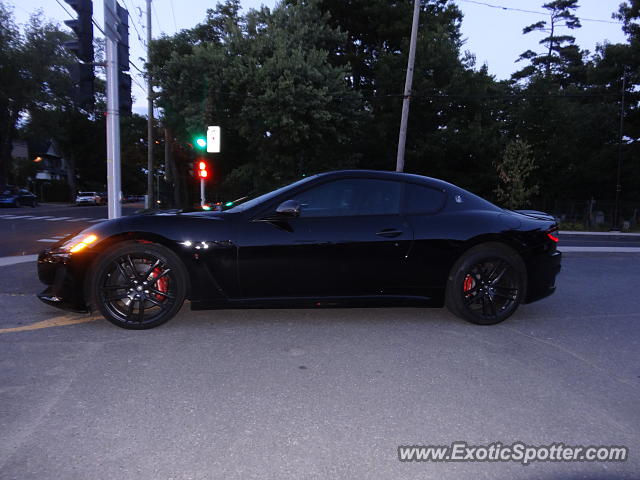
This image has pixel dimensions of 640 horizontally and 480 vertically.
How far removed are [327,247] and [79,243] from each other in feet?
6.85

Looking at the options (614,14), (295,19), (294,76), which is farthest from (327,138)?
(614,14)

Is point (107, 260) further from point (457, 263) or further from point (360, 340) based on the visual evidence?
point (457, 263)

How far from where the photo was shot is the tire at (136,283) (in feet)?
12.1

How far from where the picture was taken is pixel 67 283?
3676 millimetres

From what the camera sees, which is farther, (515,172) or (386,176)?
(515,172)

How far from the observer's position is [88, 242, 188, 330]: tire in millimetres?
3680

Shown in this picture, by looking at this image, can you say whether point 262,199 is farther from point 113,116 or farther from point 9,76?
point 9,76

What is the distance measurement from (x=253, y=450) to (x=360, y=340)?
1.70m

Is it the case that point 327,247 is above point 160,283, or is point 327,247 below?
above

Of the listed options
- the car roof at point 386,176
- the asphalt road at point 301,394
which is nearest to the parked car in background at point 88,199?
the asphalt road at point 301,394

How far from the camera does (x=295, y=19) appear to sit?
20703mm

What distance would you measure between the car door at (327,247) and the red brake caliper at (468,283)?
63 cm

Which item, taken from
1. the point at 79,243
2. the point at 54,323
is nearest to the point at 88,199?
the point at 54,323

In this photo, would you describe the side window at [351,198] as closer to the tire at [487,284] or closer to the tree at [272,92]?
the tire at [487,284]
